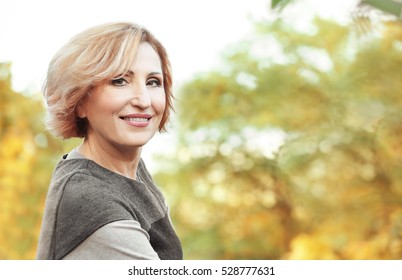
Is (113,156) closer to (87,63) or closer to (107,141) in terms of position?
(107,141)

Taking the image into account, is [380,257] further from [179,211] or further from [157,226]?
[157,226]

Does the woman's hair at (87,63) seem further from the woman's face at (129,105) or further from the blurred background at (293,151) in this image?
→ the blurred background at (293,151)

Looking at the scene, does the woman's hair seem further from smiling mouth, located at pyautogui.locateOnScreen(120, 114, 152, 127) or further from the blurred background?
the blurred background

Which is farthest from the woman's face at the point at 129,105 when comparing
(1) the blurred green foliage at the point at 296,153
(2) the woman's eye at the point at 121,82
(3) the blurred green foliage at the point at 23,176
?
(1) the blurred green foliage at the point at 296,153

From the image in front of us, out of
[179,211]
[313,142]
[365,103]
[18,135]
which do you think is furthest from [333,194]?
[18,135]

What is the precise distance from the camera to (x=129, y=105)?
99cm

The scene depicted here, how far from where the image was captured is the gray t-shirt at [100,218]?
34.0 inches

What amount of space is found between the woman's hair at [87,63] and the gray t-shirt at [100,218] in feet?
0.26

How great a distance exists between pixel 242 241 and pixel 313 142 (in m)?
0.64

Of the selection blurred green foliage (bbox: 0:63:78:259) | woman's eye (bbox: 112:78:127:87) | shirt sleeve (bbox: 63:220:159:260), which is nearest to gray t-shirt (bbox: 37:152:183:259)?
shirt sleeve (bbox: 63:220:159:260)

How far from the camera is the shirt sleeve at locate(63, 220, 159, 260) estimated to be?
85 centimetres

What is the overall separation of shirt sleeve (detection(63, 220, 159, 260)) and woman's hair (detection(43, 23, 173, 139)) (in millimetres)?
214
